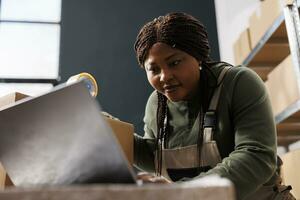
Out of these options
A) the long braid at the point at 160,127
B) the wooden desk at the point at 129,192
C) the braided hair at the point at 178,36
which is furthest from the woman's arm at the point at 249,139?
the wooden desk at the point at 129,192

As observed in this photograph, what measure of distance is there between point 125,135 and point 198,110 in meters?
0.24

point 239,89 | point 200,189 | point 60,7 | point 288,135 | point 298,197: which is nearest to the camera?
point 200,189

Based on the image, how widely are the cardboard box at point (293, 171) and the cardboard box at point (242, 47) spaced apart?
2.67ft

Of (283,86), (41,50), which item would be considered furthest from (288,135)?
(41,50)

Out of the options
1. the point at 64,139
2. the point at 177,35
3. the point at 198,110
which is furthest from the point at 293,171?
the point at 64,139

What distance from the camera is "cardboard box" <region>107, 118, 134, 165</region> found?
114 centimetres

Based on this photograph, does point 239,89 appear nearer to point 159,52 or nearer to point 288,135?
point 159,52

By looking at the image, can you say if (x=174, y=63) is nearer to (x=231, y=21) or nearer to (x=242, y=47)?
(x=242, y=47)

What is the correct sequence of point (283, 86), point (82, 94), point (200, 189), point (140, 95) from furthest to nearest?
point (140, 95)
point (283, 86)
point (82, 94)
point (200, 189)

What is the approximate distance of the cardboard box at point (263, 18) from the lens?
1984 millimetres

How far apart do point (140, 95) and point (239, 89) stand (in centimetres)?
157

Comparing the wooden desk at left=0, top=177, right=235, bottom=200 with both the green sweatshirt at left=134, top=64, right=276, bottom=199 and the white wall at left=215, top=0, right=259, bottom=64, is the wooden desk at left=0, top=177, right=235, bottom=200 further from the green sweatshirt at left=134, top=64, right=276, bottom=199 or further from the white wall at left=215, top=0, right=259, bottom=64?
the white wall at left=215, top=0, right=259, bottom=64

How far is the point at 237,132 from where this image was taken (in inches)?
41.7

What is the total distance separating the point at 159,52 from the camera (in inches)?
45.0
